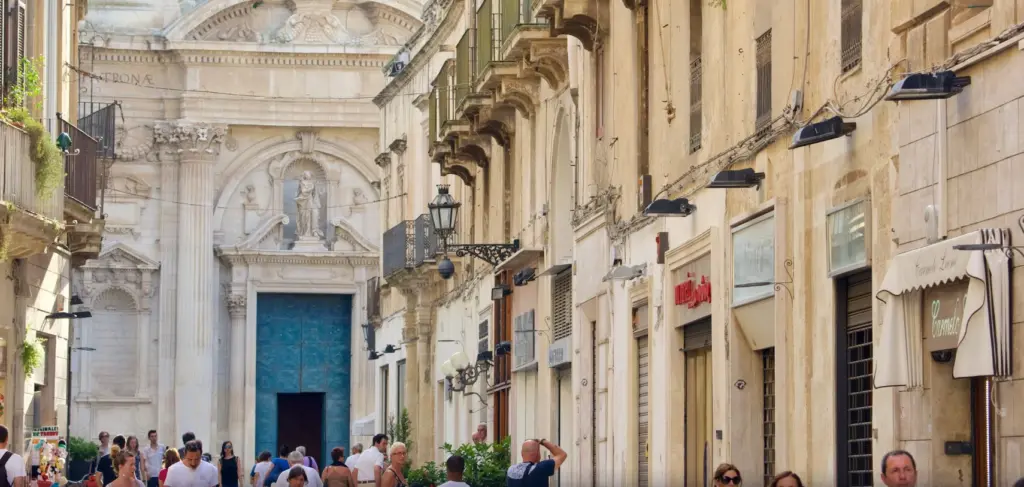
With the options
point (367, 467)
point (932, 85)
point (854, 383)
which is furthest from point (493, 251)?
point (932, 85)

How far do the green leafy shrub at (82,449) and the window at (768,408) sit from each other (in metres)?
27.2

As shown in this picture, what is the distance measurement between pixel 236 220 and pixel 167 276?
218 cm

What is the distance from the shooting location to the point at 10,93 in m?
21.0

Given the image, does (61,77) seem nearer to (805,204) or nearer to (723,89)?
(723,89)

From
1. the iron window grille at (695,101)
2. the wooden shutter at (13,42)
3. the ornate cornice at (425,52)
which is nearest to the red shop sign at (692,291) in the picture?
the iron window grille at (695,101)

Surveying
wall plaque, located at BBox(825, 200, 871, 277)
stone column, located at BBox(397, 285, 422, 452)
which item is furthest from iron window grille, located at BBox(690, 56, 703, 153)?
stone column, located at BBox(397, 285, 422, 452)

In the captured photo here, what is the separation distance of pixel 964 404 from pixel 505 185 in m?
17.1

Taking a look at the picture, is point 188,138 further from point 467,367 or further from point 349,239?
point 467,367

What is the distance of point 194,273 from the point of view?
47219 millimetres

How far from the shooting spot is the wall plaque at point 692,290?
52.4ft

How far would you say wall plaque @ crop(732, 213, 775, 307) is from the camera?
45.8ft

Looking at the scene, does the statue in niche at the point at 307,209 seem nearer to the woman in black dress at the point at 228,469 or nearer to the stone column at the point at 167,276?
the stone column at the point at 167,276

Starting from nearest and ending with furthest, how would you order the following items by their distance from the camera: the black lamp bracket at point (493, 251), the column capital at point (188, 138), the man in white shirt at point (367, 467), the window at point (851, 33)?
the window at point (851, 33)
the man in white shirt at point (367, 467)
the black lamp bracket at point (493, 251)
the column capital at point (188, 138)

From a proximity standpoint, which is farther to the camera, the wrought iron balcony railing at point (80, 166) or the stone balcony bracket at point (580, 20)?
the wrought iron balcony railing at point (80, 166)
